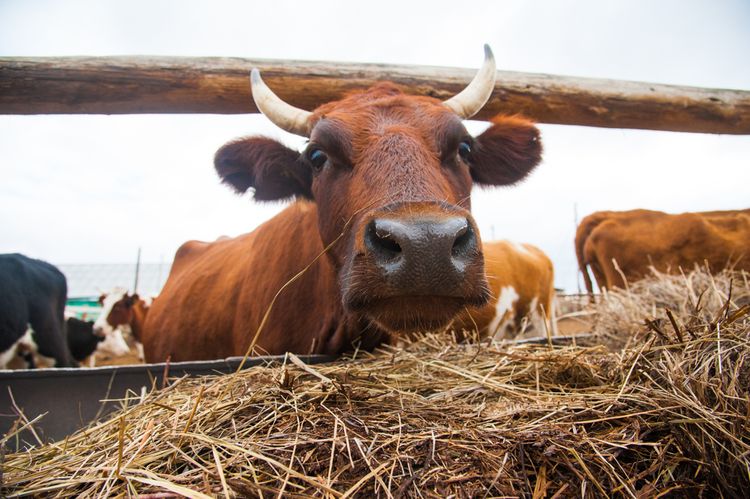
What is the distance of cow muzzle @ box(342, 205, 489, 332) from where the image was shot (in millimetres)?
1571

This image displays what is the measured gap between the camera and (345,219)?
87.0 inches

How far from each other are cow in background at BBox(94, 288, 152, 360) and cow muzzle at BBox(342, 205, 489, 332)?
34.2ft

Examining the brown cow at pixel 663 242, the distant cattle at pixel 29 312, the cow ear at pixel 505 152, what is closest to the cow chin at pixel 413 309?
the cow ear at pixel 505 152

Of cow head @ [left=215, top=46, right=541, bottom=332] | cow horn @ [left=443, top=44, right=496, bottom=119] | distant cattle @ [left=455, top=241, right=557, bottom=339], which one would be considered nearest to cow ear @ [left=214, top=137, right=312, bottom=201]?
cow head @ [left=215, top=46, right=541, bottom=332]

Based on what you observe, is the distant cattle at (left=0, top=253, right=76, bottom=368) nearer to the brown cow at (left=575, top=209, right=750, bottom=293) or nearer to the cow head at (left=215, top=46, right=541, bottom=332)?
the cow head at (left=215, top=46, right=541, bottom=332)

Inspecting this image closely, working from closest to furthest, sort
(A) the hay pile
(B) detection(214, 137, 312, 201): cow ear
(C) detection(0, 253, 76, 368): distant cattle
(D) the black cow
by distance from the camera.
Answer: (A) the hay pile
(B) detection(214, 137, 312, 201): cow ear
(C) detection(0, 253, 76, 368): distant cattle
(D) the black cow

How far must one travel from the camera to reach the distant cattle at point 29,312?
554 centimetres

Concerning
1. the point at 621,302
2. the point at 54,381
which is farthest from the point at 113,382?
the point at 621,302

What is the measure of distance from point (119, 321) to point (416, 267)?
A: 1170cm

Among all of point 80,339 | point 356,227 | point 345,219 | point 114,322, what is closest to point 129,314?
point 114,322

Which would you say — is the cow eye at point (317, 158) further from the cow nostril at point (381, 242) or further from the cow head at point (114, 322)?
the cow head at point (114, 322)

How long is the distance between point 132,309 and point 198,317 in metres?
9.09

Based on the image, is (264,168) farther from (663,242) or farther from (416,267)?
(663,242)

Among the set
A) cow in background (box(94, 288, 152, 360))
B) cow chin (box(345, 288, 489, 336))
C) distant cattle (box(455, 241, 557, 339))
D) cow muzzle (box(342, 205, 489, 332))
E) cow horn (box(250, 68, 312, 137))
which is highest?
cow horn (box(250, 68, 312, 137))
